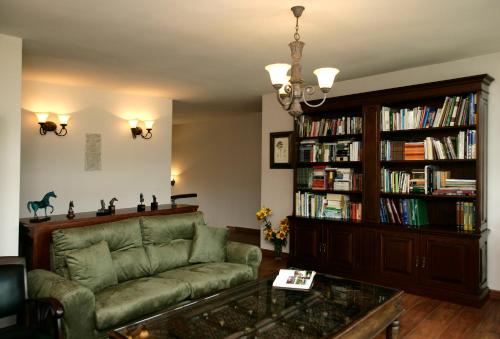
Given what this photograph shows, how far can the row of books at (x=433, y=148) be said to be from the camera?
12.3 ft

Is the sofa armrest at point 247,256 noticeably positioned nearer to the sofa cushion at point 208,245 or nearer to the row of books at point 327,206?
the sofa cushion at point 208,245

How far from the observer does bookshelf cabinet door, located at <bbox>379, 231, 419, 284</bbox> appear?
4008 millimetres

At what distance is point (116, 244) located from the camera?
10.7ft


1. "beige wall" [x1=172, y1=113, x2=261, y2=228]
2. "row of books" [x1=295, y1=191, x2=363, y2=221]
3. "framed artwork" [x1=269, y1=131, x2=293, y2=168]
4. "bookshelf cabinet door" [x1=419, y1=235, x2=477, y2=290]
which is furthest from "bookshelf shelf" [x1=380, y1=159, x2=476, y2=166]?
"beige wall" [x1=172, y1=113, x2=261, y2=228]

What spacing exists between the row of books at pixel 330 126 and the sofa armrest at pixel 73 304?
341cm

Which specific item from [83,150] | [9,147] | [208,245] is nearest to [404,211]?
[208,245]

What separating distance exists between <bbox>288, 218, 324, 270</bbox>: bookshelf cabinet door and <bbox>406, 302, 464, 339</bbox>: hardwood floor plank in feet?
4.98

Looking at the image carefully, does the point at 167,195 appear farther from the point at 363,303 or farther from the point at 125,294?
the point at 363,303

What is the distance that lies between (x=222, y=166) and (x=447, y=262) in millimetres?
5519

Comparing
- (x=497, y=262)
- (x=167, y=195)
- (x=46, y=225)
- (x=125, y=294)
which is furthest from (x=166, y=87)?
(x=497, y=262)

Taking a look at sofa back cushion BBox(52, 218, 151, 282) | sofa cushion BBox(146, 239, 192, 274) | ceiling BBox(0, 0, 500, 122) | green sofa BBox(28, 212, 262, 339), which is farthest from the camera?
sofa cushion BBox(146, 239, 192, 274)

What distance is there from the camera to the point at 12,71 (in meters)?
3.22

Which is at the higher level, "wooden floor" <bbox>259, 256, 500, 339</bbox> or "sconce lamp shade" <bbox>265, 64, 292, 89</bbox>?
"sconce lamp shade" <bbox>265, 64, 292, 89</bbox>

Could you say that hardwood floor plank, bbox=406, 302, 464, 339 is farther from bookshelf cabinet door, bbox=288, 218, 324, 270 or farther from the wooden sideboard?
the wooden sideboard
